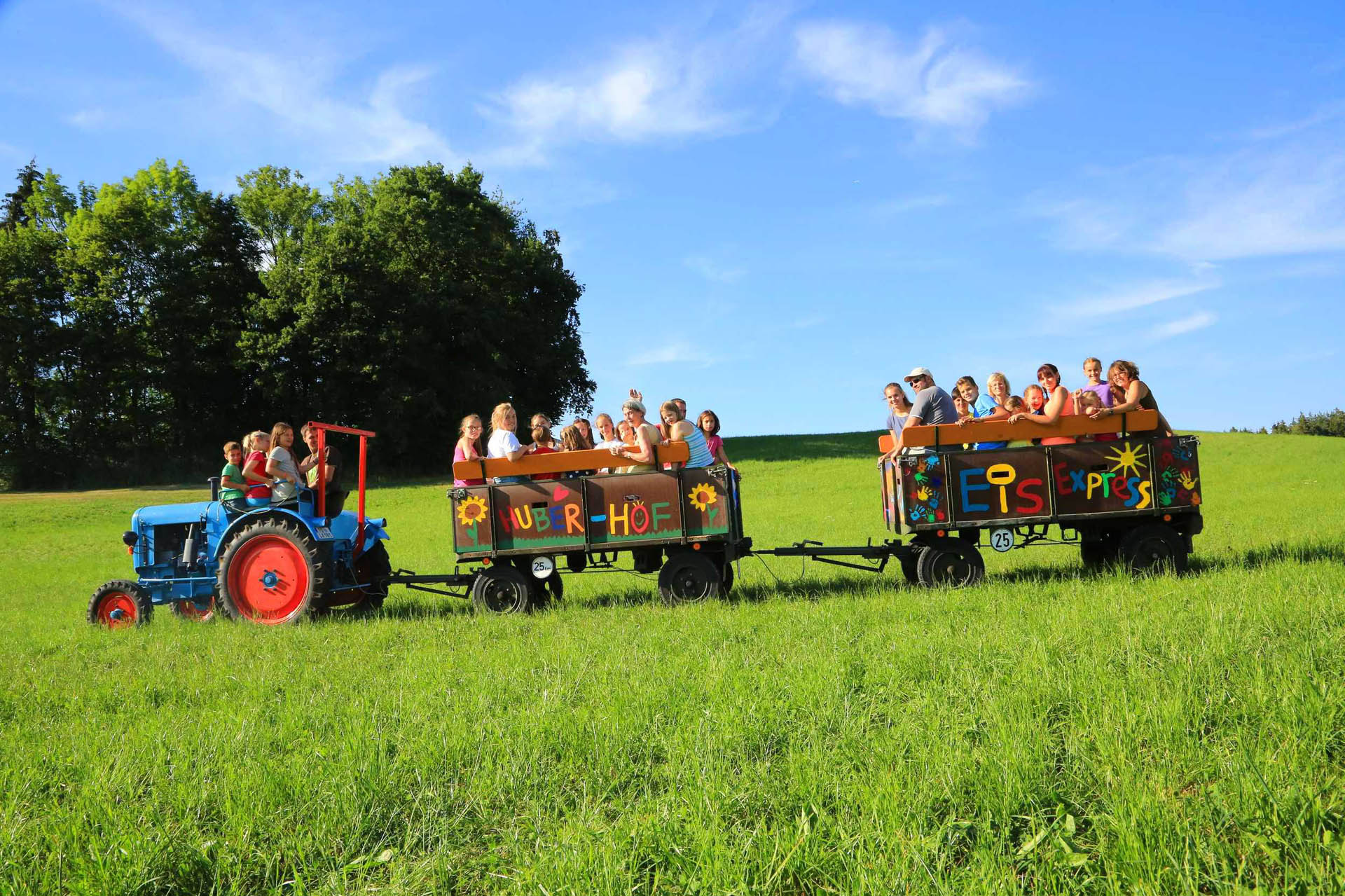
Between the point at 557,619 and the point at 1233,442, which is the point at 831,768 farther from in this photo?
the point at 1233,442

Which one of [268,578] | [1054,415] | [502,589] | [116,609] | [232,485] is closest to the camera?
[1054,415]

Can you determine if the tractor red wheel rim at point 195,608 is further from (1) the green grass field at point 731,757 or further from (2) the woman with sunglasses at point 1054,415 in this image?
(2) the woman with sunglasses at point 1054,415

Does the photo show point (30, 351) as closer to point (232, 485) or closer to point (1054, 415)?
point (232, 485)

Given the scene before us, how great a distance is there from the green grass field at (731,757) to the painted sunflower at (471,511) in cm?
222

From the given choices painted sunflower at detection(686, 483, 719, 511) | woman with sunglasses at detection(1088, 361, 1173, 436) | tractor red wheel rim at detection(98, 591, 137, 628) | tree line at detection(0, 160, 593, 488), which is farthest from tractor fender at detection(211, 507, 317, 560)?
Result: tree line at detection(0, 160, 593, 488)

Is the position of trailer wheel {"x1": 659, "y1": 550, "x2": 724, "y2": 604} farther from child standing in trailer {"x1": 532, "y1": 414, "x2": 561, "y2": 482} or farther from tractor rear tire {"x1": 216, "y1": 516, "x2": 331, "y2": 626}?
tractor rear tire {"x1": 216, "y1": 516, "x2": 331, "y2": 626}

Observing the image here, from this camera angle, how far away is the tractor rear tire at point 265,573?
10.0 m

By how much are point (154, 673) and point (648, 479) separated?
15.1ft

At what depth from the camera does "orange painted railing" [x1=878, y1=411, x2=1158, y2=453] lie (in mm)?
9305

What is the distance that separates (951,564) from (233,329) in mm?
41642

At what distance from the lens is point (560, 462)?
9.81m

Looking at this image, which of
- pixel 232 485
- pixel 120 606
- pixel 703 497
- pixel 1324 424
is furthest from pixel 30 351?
pixel 1324 424

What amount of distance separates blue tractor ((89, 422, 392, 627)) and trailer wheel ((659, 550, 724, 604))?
3.41 m

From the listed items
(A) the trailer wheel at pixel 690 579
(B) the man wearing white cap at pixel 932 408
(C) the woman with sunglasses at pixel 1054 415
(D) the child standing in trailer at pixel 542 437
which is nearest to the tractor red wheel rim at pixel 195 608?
(D) the child standing in trailer at pixel 542 437
